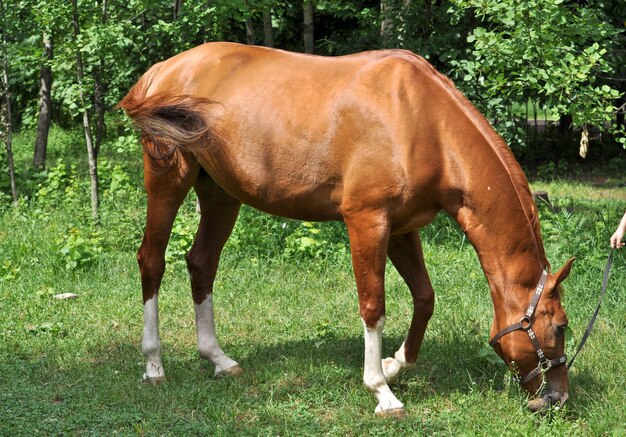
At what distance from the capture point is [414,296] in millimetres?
5168

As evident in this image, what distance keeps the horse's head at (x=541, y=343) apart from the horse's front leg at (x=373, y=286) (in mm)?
670

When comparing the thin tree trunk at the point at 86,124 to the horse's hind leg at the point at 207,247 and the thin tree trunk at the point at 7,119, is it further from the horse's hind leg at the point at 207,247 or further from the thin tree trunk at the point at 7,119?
the horse's hind leg at the point at 207,247

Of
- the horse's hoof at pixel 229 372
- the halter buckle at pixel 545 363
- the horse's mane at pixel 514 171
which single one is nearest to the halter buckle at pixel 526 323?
the halter buckle at pixel 545 363

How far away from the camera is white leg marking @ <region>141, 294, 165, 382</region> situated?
5.33 m

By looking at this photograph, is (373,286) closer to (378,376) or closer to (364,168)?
(378,376)

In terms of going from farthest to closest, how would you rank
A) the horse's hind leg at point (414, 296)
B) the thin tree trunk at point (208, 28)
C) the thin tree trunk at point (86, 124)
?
the thin tree trunk at point (86, 124), the thin tree trunk at point (208, 28), the horse's hind leg at point (414, 296)

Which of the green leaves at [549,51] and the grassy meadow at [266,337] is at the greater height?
the green leaves at [549,51]

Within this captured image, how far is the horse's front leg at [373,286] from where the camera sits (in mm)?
4605

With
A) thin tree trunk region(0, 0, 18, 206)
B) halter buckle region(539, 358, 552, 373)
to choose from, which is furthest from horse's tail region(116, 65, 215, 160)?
thin tree trunk region(0, 0, 18, 206)

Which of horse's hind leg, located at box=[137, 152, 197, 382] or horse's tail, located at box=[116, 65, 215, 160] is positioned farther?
horse's hind leg, located at box=[137, 152, 197, 382]

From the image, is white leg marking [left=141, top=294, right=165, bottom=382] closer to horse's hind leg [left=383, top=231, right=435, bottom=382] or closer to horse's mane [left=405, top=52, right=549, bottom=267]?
horse's hind leg [left=383, top=231, right=435, bottom=382]

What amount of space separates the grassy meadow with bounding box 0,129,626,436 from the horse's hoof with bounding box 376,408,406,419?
8 cm

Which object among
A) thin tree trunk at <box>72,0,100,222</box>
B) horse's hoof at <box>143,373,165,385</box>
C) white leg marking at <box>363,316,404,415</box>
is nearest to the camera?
white leg marking at <box>363,316,404,415</box>

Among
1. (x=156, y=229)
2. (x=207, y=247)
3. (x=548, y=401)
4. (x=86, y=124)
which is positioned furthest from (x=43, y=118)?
(x=548, y=401)
